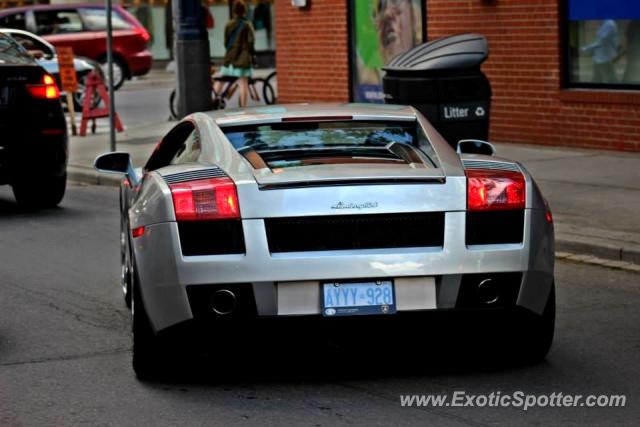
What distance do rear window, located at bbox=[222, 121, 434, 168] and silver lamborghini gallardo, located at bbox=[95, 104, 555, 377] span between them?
0.12 metres

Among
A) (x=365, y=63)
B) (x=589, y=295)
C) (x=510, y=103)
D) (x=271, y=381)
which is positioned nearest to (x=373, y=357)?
(x=271, y=381)

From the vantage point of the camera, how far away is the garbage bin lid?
13375 millimetres

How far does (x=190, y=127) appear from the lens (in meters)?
8.02

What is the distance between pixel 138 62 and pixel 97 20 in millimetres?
1231

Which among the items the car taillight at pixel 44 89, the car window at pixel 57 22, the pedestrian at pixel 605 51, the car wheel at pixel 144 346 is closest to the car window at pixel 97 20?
the car window at pixel 57 22

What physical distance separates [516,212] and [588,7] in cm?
1091

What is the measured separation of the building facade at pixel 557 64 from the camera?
55.6ft

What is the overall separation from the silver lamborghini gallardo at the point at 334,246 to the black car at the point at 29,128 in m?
6.86

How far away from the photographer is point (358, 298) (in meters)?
6.57

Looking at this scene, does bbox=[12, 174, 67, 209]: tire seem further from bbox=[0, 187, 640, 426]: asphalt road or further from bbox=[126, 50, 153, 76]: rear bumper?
bbox=[126, 50, 153, 76]: rear bumper

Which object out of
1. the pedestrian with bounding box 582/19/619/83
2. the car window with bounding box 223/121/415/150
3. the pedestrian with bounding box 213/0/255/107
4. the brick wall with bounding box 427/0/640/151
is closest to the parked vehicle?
the pedestrian with bounding box 213/0/255/107

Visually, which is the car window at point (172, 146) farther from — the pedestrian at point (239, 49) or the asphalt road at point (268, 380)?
the pedestrian at point (239, 49)

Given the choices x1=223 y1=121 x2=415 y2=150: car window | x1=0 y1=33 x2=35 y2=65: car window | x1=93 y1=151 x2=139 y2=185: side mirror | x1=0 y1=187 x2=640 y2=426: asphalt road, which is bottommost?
x1=0 y1=187 x2=640 y2=426: asphalt road

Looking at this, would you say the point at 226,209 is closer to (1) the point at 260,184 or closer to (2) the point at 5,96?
(1) the point at 260,184
